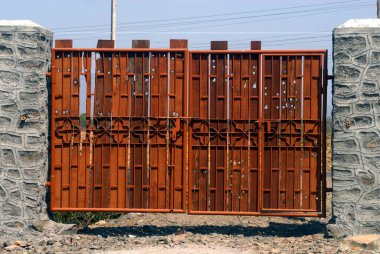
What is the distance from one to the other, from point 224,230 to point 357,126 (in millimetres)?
2023

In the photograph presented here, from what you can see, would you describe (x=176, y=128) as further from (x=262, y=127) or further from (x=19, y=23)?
(x=19, y=23)

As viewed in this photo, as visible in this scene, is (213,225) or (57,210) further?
(213,225)

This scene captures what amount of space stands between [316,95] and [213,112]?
1163mm

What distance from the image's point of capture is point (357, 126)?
24.4 ft

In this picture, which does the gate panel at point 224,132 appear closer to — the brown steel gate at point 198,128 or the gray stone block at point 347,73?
the brown steel gate at point 198,128

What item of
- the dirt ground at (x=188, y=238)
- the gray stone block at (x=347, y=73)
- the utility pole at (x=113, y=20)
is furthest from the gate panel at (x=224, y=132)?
the utility pole at (x=113, y=20)

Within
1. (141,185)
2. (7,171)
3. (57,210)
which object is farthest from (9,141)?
(141,185)

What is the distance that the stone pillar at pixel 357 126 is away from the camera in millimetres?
7406

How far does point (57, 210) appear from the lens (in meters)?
7.88

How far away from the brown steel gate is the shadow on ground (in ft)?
1.16

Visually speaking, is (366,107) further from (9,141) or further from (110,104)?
(9,141)

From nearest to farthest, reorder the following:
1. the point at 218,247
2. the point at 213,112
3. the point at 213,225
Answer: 1. the point at 218,247
2. the point at 213,112
3. the point at 213,225

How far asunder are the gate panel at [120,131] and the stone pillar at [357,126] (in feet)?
5.64

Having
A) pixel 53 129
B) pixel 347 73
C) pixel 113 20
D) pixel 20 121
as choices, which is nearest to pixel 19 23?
pixel 20 121
